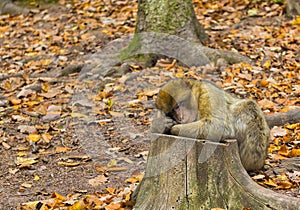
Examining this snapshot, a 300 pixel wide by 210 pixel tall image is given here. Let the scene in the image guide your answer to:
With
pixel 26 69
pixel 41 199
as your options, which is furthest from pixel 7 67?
pixel 41 199

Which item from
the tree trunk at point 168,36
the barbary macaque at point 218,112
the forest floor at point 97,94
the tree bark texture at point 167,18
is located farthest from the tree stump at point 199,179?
the tree bark texture at point 167,18

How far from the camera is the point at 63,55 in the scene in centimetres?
915

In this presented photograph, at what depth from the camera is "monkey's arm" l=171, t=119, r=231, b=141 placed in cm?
386

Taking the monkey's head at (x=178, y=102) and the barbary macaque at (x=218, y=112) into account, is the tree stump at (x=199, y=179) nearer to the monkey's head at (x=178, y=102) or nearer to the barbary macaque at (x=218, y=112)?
the barbary macaque at (x=218, y=112)

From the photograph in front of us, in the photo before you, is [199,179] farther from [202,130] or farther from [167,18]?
[167,18]

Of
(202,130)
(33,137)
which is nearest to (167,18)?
(33,137)

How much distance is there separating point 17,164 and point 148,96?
7.37 feet

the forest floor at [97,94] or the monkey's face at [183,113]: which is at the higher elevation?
the monkey's face at [183,113]

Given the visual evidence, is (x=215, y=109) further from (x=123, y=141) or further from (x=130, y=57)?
(x=130, y=57)

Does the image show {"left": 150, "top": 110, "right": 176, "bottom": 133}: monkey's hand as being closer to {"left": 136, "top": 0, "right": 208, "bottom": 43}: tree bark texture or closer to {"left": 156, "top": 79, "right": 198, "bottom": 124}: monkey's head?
{"left": 156, "top": 79, "right": 198, "bottom": 124}: monkey's head

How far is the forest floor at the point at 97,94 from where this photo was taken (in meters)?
5.08

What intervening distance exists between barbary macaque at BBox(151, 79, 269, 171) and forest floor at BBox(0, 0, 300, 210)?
308mm

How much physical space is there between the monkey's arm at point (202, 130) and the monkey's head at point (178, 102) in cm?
42

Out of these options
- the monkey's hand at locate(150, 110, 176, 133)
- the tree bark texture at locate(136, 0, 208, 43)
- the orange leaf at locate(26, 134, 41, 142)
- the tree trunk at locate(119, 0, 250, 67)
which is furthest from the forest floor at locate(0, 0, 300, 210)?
the monkey's hand at locate(150, 110, 176, 133)
